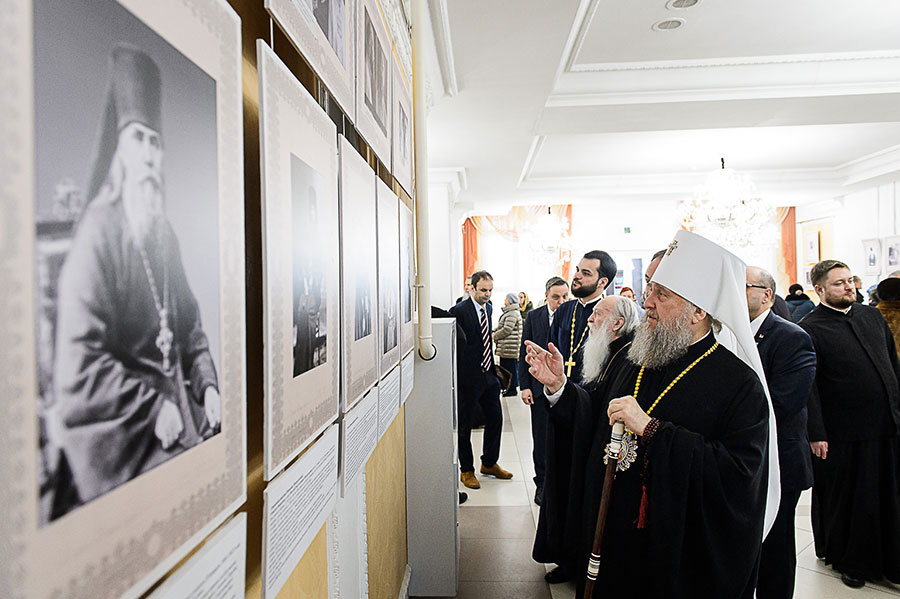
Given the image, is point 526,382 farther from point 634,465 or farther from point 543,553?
point 634,465

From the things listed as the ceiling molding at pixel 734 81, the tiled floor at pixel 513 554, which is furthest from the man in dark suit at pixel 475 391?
the ceiling molding at pixel 734 81

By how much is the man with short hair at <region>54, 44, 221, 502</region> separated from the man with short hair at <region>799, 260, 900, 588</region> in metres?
3.93

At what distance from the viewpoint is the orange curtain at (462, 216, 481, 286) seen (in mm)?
14656

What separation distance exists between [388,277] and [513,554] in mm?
2823

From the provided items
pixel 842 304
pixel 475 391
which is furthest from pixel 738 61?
pixel 475 391

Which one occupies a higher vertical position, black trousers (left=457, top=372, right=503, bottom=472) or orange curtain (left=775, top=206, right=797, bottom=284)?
orange curtain (left=775, top=206, right=797, bottom=284)

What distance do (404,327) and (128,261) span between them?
2.11m

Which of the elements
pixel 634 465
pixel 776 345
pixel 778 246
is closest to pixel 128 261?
pixel 634 465

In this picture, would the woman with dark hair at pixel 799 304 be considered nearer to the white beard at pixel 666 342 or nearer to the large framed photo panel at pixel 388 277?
the white beard at pixel 666 342

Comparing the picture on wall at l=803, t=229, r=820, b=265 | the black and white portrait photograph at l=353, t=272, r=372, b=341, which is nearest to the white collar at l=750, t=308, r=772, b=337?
the black and white portrait photograph at l=353, t=272, r=372, b=341

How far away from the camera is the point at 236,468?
0.75 m

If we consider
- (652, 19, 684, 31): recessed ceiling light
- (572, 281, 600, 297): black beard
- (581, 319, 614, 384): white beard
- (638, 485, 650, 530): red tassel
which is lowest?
(638, 485, 650, 530): red tassel

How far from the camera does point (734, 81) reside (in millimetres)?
5348

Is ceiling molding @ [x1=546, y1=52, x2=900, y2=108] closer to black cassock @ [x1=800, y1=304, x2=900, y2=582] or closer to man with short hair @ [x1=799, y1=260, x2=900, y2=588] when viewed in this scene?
man with short hair @ [x1=799, y1=260, x2=900, y2=588]
